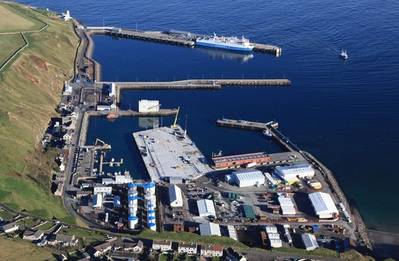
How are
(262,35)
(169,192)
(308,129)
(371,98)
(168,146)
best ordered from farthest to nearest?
(262,35) → (371,98) → (308,129) → (168,146) → (169,192)

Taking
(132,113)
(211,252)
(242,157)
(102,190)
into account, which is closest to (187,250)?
(211,252)

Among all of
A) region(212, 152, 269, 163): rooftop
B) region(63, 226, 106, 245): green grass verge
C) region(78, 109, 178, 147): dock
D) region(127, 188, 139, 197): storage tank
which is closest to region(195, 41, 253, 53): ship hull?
region(78, 109, 178, 147): dock

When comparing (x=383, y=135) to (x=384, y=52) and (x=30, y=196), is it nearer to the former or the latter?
(x=384, y=52)

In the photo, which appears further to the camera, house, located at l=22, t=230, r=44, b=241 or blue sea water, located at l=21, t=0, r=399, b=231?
blue sea water, located at l=21, t=0, r=399, b=231

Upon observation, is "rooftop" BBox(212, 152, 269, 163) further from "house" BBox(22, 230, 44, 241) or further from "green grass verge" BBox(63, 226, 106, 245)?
"house" BBox(22, 230, 44, 241)

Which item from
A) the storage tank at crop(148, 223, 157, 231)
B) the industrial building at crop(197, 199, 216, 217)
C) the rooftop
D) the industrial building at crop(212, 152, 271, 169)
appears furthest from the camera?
the rooftop

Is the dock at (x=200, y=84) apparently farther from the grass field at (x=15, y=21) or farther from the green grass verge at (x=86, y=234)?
the green grass verge at (x=86, y=234)

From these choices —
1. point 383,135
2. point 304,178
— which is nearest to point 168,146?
point 304,178
